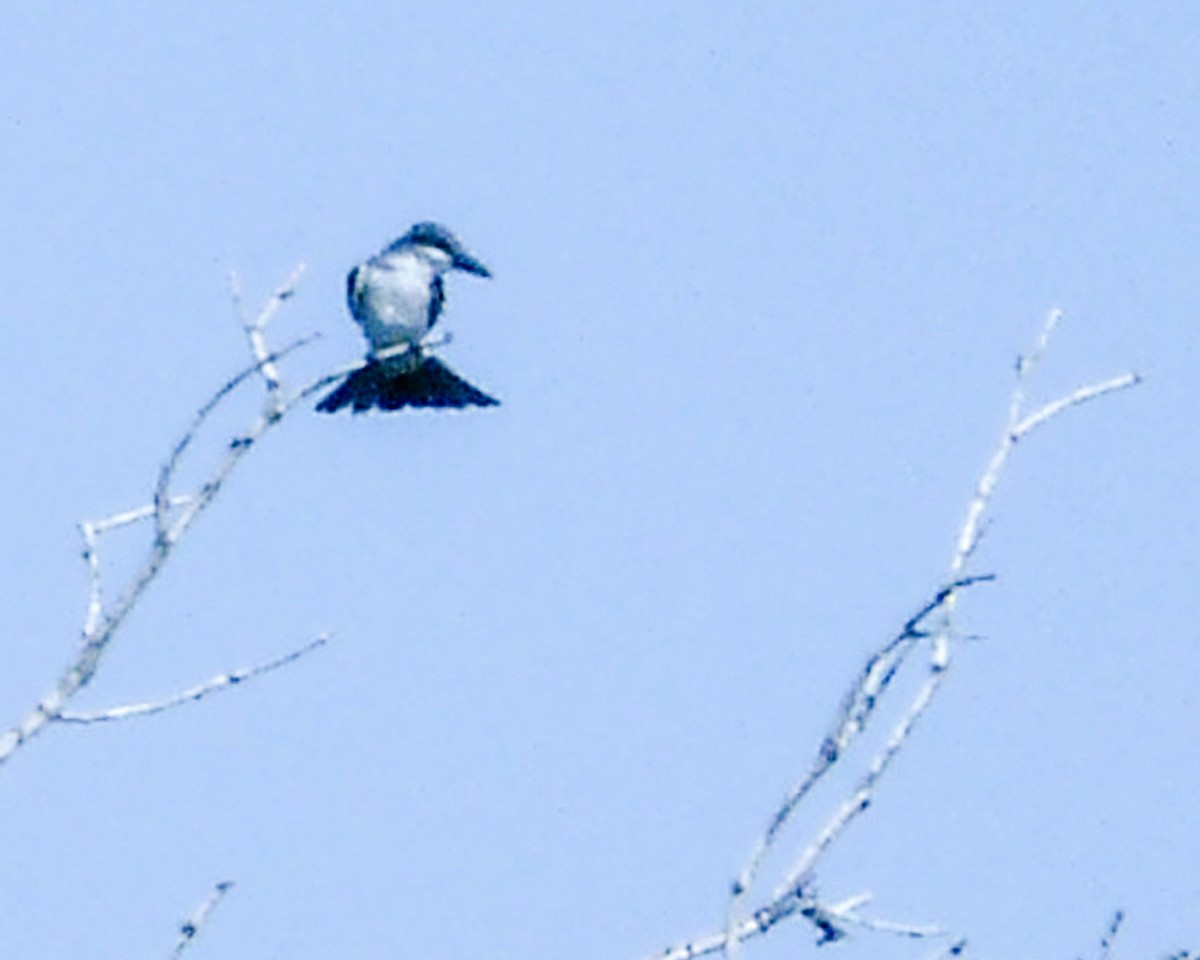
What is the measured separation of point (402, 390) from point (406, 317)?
946 mm

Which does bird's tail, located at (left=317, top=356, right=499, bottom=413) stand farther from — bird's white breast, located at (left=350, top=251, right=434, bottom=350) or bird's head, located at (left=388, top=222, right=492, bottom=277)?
bird's head, located at (left=388, top=222, right=492, bottom=277)

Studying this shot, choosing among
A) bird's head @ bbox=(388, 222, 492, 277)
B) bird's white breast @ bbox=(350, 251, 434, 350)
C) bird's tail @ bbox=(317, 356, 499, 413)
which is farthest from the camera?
bird's head @ bbox=(388, 222, 492, 277)

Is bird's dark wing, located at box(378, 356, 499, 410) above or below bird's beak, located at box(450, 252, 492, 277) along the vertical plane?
below

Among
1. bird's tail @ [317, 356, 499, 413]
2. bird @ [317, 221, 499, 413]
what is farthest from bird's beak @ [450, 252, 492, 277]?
bird's tail @ [317, 356, 499, 413]

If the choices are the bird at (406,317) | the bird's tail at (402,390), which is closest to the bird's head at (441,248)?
the bird at (406,317)

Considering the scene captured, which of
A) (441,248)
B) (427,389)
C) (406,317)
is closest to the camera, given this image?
(427,389)

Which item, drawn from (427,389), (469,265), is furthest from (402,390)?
(469,265)

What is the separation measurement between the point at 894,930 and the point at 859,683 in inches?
23.2

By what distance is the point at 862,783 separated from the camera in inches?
165

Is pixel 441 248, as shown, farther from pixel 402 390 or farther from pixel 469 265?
pixel 402 390

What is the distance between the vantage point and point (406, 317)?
9.06 metres

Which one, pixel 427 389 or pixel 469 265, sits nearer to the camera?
pixel 427 389

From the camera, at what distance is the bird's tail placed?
8.14m

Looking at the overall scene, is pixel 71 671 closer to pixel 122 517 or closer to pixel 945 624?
pixel 122 517
